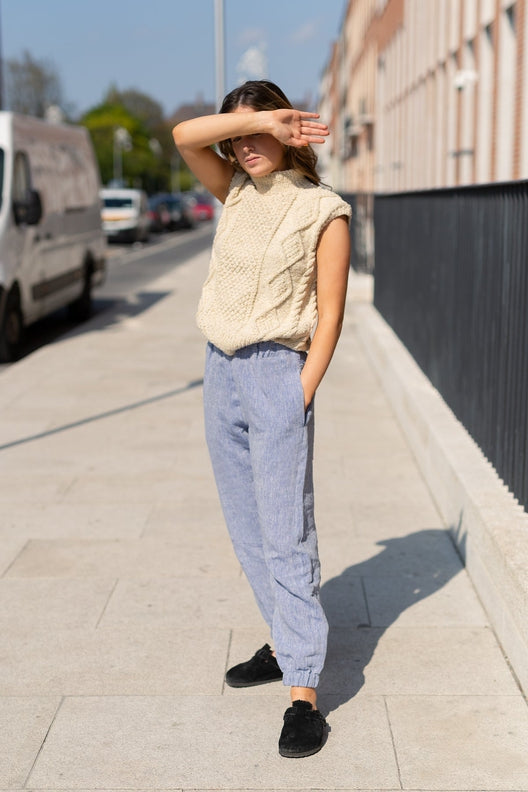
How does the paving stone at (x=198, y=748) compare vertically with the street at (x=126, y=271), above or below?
above

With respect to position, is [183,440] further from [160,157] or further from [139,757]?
[160,157]

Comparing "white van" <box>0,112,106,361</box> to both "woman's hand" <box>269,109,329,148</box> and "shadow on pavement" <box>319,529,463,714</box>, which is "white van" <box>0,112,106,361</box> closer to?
"shadow on pavement" <box>319,529,463,714</box>

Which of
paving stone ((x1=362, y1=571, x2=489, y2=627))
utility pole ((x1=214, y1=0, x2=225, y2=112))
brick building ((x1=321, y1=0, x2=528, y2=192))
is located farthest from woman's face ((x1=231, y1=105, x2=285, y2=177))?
utility pole ((x1=214, y1=0, x2=225, y2=112))

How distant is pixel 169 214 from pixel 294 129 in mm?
53476

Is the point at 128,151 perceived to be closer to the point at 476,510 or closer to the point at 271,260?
the point at 476,510

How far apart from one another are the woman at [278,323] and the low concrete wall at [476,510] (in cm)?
77

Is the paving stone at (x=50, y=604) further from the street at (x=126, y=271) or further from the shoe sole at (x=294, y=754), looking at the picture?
the street at (x=126, y=271)

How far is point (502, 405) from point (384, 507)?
43.5 inches

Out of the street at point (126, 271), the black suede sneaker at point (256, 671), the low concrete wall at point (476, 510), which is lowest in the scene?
the street at point (126, 271)

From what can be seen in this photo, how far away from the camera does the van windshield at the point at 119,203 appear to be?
136 feet

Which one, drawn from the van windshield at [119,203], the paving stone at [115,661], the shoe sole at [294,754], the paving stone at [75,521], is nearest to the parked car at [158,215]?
the van windshield at [119,203]

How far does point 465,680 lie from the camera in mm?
3957

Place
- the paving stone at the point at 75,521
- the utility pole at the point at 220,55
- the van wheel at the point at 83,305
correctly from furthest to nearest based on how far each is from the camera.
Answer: the utility pole at the point at 220,55
the van wheel at the point at 83,305
the paving stone at the point at 75,521

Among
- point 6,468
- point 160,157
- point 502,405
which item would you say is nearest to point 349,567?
point 502,405
